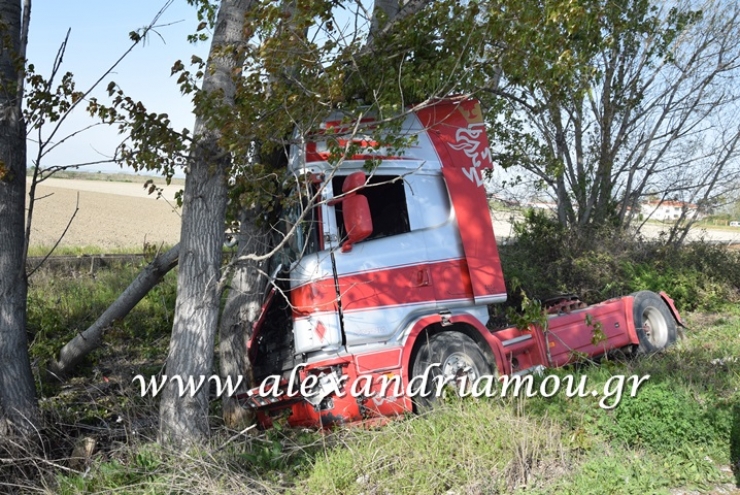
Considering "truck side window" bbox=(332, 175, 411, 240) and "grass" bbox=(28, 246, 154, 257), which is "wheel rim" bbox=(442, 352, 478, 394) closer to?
"truck side window" bbox=(332, 175, 411, 240)

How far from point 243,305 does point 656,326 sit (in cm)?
561

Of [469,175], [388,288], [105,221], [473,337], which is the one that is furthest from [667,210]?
[105,221]

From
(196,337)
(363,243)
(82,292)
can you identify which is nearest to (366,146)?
(363,243)

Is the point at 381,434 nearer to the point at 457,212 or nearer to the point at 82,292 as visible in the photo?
the point at 457,212

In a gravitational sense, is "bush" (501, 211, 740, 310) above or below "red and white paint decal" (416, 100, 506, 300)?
below

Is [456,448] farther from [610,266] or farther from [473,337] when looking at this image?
[610,266]

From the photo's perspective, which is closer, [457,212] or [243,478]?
[243,478]

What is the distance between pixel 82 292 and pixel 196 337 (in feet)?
18.2

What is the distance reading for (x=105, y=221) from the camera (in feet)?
77.3

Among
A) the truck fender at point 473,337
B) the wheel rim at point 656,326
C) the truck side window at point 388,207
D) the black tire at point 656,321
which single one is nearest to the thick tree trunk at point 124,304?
the truck side window at point 388,207

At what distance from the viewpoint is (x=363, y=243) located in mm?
6207

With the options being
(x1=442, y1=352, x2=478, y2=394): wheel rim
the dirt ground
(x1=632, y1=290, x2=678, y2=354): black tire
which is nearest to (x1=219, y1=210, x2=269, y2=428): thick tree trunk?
(x1=442, y1=352, x2=478, y2=394): wheel rim

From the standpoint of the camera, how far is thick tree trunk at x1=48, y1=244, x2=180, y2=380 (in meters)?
6.91

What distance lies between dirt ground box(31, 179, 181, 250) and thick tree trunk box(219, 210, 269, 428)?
561 centimetres
